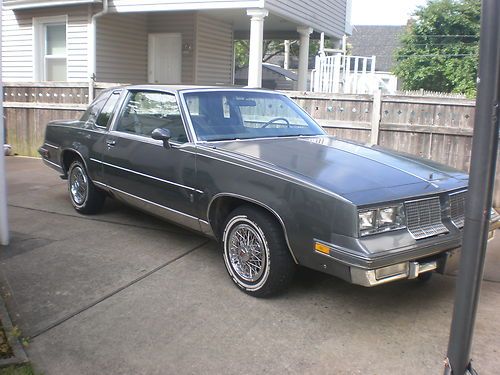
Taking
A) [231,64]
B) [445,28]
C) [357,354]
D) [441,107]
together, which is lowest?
[357,354]

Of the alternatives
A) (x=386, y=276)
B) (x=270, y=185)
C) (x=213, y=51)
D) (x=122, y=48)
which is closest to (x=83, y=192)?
(x=270, y=185)

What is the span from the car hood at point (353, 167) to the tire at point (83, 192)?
2.30m

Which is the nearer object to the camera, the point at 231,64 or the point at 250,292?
the point at 250,292

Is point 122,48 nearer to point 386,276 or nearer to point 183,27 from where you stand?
point 183,27

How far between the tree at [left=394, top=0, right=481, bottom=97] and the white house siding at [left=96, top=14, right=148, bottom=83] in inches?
656

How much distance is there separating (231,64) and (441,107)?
30.0 ft

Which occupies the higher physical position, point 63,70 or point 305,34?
point 305,34

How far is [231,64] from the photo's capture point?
15.5m

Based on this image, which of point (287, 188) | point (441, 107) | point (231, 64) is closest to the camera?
point (287, 188)

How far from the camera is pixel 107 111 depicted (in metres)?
5.97

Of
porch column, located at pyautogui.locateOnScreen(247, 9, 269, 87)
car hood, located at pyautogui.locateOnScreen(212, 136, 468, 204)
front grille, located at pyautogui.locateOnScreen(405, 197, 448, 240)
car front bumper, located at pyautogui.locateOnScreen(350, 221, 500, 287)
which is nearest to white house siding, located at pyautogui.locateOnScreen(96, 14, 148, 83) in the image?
porch column, located at pyautogui.locateOnScreen(247, 9, 269, 87)

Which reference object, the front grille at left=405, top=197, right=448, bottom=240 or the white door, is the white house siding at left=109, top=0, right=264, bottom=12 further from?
the front grille at left=405, top=197, right=448, bottom=240

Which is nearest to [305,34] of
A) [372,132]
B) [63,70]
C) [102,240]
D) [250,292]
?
[63,70]

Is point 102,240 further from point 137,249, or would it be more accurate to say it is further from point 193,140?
point 193,140
